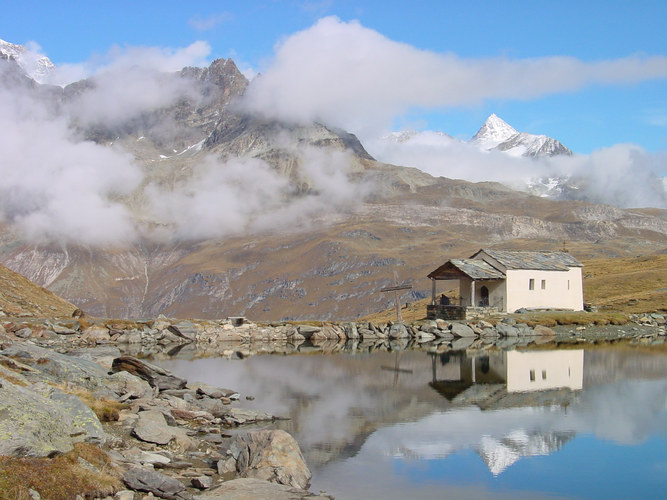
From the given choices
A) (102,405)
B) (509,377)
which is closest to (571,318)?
(509,377)

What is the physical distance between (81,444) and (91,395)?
7748 mm

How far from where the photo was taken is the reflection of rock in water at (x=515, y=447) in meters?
22.3

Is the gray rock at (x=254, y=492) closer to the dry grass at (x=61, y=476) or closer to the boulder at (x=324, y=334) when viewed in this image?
the dry grass at (x=61, y=476)

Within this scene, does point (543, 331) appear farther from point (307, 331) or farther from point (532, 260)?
point (307, 331)

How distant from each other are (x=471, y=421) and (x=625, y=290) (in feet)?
218

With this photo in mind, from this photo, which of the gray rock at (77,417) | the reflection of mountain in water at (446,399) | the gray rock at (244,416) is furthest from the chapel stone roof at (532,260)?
the gray rock at (77,417)

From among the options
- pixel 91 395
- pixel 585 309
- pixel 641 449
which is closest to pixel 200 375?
pixel 91 395

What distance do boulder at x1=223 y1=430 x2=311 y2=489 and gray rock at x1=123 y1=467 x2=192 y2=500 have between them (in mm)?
2647

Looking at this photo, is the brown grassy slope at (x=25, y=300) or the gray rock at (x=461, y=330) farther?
the gray rock at (x=461, y=330)

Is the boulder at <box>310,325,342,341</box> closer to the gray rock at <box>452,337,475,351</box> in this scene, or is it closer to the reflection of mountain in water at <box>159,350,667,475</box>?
the gray rock at <box>452,337,475,351</box>

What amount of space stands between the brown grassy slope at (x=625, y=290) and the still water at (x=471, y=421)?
3006 centimetres

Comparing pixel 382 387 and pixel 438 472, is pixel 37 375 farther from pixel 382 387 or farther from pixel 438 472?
pixel 382 387

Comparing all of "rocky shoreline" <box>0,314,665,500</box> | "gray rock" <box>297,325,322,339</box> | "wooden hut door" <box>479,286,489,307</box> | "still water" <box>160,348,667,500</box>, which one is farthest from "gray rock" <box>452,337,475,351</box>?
"rocky shoreline" <box>0,314,665,500</box>

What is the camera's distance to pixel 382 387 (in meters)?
36.5
